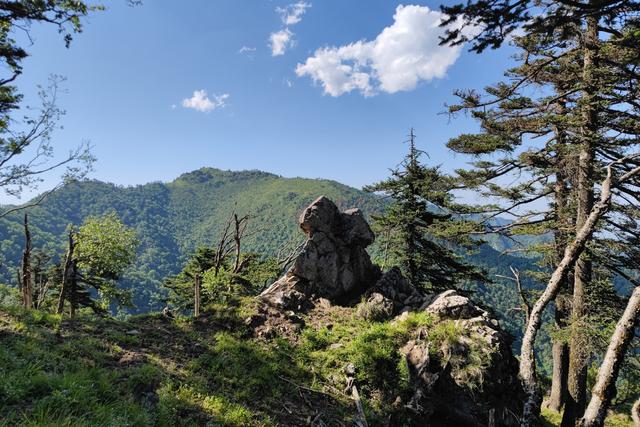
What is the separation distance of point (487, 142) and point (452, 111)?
7.14 ft

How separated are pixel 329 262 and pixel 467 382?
797 cm

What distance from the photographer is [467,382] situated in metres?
10.1

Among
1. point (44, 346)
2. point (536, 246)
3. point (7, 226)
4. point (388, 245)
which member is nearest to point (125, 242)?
point (44, 346)

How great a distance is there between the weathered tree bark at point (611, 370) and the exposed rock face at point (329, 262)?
35.3 feet

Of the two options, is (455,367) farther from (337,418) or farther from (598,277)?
(598,277)

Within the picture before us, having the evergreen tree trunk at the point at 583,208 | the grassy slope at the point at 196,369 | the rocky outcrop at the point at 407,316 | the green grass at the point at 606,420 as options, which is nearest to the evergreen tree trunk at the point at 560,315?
the green grass at the point at 606,420

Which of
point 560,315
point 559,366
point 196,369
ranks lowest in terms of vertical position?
point 559,366

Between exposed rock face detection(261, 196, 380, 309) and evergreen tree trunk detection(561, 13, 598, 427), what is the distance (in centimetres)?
837

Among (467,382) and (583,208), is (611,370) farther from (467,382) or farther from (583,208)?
(583,208)

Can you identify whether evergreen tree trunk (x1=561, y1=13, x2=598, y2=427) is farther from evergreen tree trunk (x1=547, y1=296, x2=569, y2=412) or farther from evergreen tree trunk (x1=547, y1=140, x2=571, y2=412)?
evergreen tree trunk (x1=547, y1=296, x2=569, y2=412)

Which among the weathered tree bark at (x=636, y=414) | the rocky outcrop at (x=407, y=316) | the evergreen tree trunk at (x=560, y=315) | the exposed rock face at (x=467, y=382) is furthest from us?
the evergreen tree trunk at (x=560, y=315)

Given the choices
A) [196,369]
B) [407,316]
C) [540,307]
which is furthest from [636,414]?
[196,369]

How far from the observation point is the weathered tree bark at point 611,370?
583cm

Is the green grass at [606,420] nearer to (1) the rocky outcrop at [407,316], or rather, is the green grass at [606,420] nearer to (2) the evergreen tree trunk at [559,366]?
(2) the evergreen tree trunk at [559,366]
